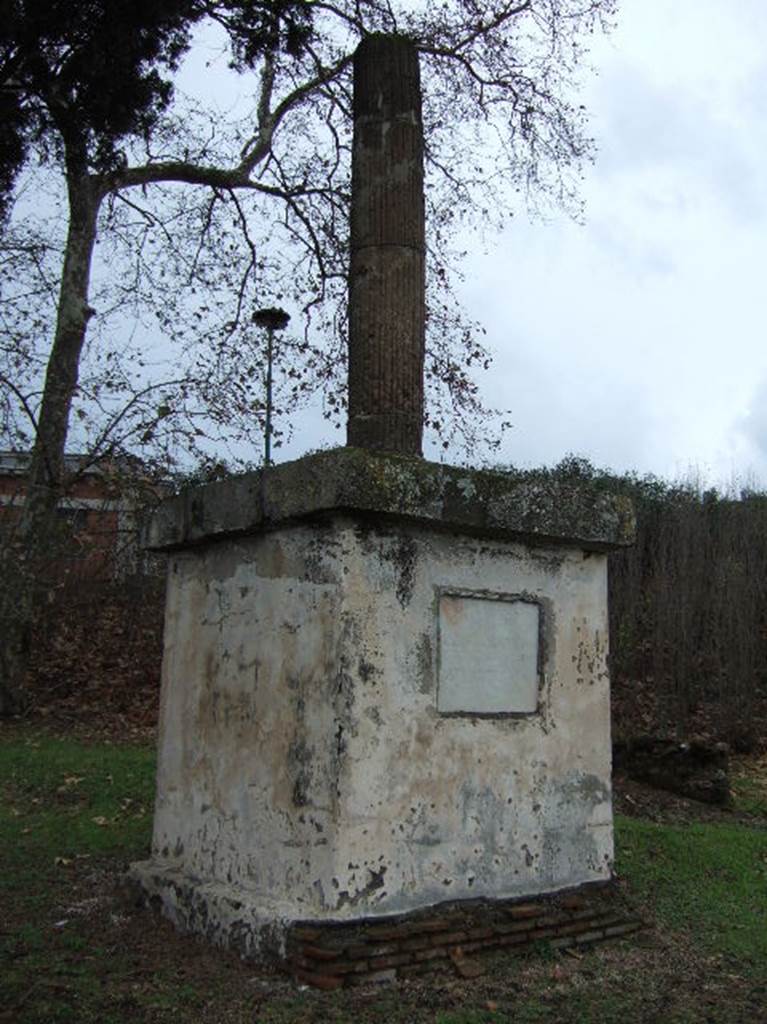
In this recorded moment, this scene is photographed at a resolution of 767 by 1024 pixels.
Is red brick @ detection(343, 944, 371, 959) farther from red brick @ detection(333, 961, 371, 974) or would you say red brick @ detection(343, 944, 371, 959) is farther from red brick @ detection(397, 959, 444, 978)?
red brick @ detection(397, 959, 444, 978)

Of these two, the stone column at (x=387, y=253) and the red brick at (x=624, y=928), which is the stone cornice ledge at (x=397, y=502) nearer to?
the stone column at (x=387, y=253)

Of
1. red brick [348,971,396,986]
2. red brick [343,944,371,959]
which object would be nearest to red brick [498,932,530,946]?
red brick [348,971,396,986]

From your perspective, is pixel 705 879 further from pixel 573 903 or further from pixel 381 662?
pixel 381 662

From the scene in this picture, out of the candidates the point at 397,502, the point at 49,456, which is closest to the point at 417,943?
the point at 397,502

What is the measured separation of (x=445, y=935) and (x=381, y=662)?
123 centimetres

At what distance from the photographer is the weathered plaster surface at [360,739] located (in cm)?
454

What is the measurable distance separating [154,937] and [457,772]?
1693mm

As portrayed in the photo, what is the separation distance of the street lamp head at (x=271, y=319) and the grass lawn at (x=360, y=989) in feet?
26.3

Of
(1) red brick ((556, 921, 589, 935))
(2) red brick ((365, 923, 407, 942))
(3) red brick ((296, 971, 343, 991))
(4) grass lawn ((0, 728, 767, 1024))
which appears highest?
(2) red brick ((365, 923, 407, 942))

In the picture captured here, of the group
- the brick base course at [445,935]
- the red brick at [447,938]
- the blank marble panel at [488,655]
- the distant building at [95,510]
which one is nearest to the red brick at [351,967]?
the brick base course at [445,935]

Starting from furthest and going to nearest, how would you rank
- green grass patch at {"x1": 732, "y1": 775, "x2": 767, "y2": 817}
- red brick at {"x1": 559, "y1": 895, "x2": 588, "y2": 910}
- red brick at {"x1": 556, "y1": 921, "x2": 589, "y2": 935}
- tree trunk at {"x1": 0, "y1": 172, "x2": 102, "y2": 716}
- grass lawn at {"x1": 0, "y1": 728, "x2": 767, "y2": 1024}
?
tree trunk at {"x1": 0, "y1": 172, "x2": 102, "y2": 716}, green grass patch at {"x1": 732, "y1": 775, "x2": 767, "y2": 817}, red brick at {"x1": 559, "y1": 895, "x2": 588, "y2": 910}, red brick at {"x1": 556, "y1": 921, "x2": 589, "y2": 935}, grass lawn at {"x1": 0, "y1": 728, "x2": 767, "y2": 1024}

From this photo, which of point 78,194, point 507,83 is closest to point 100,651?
point 78,194

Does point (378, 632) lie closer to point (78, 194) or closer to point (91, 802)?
point (91, 802)

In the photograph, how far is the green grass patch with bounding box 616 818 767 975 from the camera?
557cm
